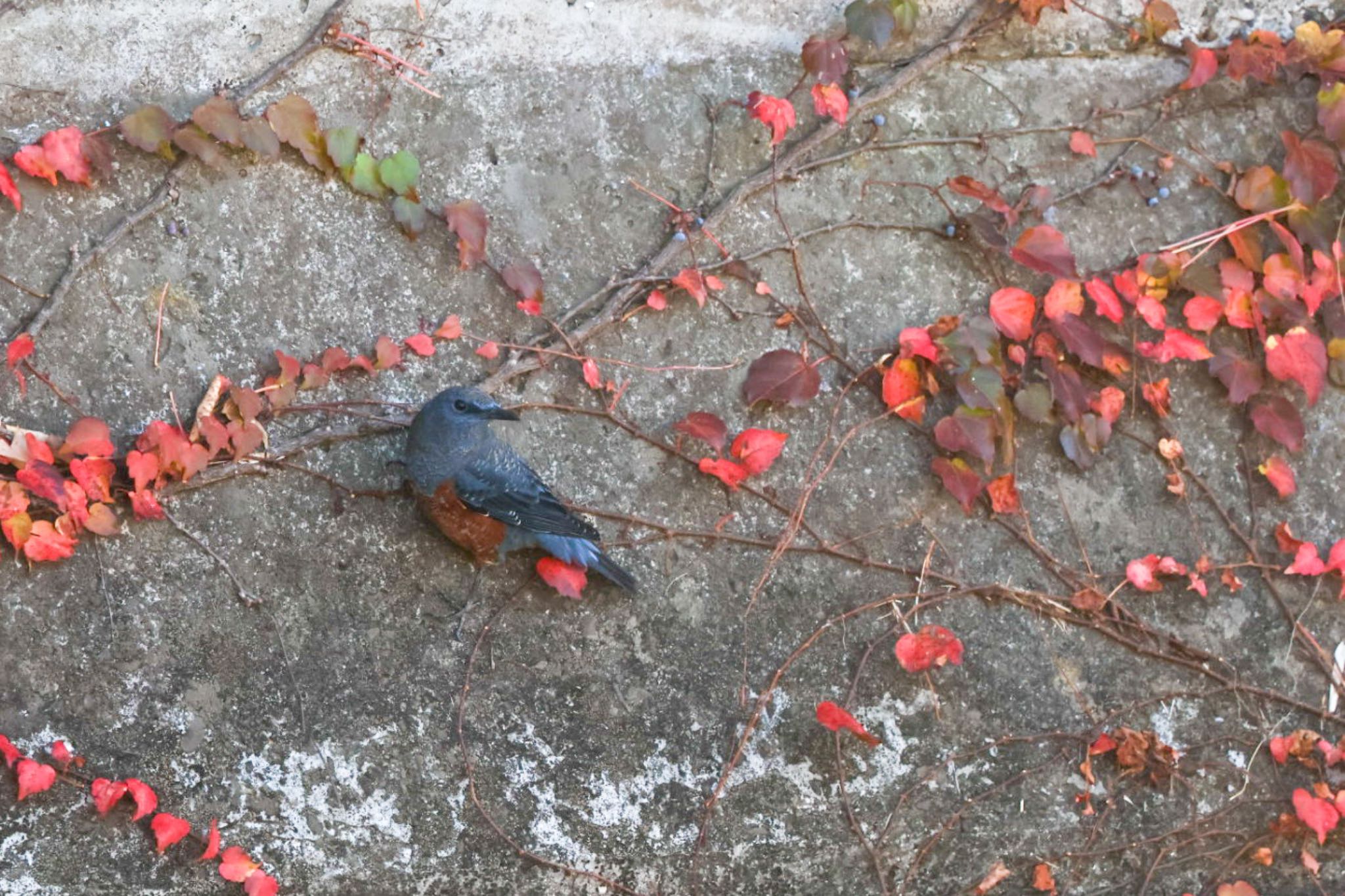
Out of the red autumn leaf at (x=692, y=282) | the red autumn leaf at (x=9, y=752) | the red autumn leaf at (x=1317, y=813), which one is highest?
the red autumn leaf at (x=692, y=282)

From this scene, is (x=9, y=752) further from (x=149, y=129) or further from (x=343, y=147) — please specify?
(x=343, y=147)

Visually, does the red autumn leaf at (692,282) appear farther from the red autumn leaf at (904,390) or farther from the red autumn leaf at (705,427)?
the red autumn leaf at (904,390)

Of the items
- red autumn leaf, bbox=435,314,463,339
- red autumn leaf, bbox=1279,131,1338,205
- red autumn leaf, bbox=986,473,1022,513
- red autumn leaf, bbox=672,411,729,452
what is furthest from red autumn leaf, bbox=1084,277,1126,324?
red autumn leaf, bbox=435,314,463,339

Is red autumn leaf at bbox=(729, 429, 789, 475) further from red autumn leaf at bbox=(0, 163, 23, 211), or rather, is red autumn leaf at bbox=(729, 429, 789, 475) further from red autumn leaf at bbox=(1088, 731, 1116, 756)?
red autumn leaf at bbox=(0, 163, 23, 211)

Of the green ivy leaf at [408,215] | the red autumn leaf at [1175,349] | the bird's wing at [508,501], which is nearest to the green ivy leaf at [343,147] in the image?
the green ivy leaf at [408,215]

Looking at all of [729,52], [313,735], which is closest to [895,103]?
[729,52]

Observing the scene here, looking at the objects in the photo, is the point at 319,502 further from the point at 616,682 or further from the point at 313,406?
the point at 616,682
